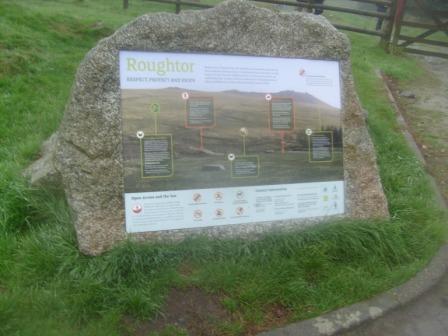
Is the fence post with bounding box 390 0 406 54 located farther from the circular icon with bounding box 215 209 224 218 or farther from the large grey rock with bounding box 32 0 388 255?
the circular icon with bounding box 215 209 224 218

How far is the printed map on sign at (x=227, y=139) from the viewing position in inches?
142

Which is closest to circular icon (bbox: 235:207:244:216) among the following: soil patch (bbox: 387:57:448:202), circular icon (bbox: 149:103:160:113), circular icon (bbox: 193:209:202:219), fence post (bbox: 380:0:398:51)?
circular icon (bbox: 193:209:202:219)

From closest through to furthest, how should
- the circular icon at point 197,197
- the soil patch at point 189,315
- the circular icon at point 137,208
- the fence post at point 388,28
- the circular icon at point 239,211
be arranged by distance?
the soil patch at point 189,315, the circular icon at point 137,208, the circular icon at point 197,197, the circular icon at point 239,211, the fence post at point 388,28

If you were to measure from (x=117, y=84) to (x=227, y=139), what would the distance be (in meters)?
0.91

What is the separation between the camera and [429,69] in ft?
36.6

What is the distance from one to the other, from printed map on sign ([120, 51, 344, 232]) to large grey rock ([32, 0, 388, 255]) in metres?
0.07

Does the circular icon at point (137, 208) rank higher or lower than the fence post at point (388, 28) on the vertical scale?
lower

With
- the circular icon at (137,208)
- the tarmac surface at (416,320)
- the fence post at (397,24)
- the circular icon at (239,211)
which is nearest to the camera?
the tarmac surface at (416,320)

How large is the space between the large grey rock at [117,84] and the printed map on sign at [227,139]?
7 cm

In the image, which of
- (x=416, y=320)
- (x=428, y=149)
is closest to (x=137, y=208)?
(x=416, y=320)

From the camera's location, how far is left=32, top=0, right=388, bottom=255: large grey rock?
11.4 ft

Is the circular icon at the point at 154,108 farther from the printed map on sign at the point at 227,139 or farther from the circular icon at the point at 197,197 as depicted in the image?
the circular icon at the point at 197,197

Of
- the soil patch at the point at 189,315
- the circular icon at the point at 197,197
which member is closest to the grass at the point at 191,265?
the soil patch at the point at 189,315

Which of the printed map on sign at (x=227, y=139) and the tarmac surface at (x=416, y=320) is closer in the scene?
the tarmac surface at (x=416, y=320)
